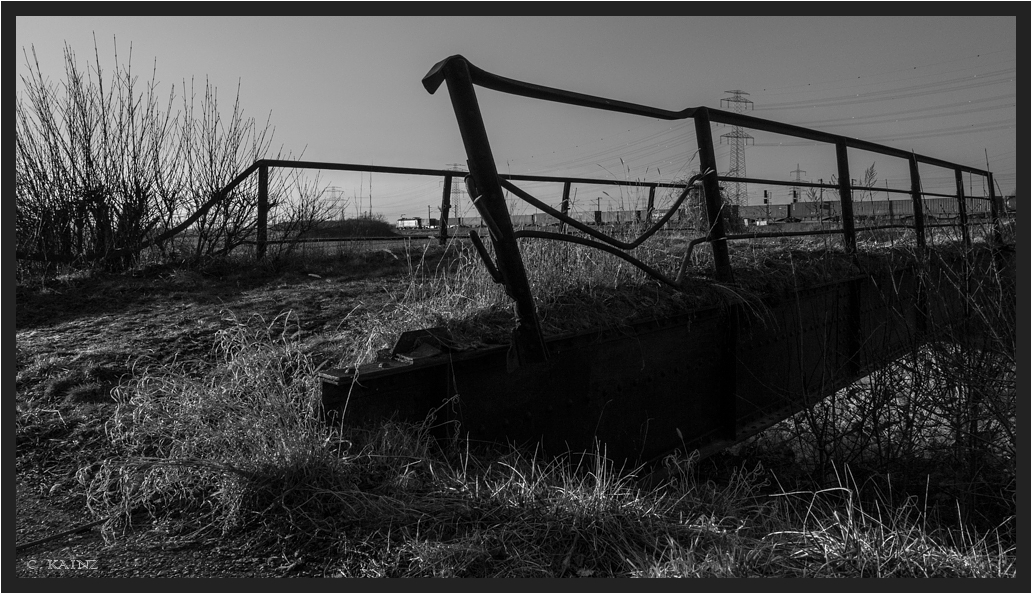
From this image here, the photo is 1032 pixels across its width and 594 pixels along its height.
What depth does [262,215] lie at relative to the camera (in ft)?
25.2

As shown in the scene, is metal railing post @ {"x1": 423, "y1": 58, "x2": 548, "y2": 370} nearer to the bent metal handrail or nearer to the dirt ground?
the bent metal handrail

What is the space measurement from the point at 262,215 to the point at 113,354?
361cm

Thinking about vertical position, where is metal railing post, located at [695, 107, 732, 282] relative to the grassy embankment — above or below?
above

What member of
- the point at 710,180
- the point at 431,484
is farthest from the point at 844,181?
the point at 431,484

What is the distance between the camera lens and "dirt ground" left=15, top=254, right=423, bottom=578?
2490mm

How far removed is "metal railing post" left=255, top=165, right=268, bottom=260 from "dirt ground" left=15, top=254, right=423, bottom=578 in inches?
14.6

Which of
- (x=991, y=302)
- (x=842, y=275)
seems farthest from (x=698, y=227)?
(x=991, y=302)

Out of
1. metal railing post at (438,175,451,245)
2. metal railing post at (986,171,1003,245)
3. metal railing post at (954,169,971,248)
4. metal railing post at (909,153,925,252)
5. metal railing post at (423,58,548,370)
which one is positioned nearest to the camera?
metal railing post at (423,58,548,370)

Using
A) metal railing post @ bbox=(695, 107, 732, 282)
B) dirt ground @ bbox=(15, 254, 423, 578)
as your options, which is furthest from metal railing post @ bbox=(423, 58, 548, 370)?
metal railing post @ bbox=(695, 107, 732, 282)

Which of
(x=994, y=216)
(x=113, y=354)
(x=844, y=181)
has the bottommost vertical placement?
(x=113, y=354)

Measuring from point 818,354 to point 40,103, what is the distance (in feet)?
27.2

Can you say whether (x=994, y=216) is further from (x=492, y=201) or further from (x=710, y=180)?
(x=492, y=201)

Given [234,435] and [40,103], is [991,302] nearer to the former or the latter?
[234,435]

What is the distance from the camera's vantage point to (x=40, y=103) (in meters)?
7.74
